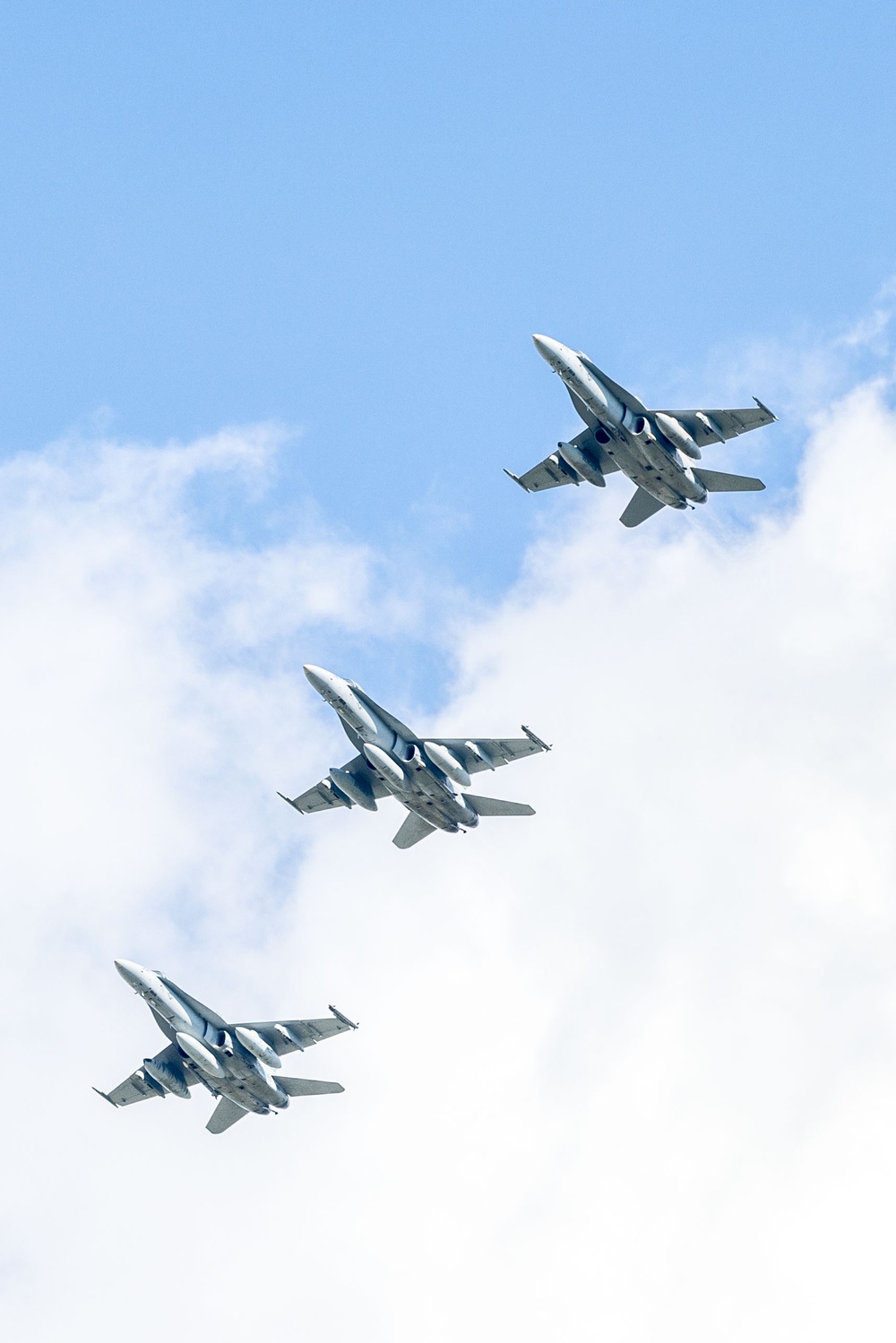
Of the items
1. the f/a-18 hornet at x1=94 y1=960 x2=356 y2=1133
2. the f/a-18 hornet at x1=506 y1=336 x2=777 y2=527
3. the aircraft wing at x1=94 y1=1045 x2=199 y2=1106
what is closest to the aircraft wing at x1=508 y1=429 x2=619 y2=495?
the f/a-18 hornet at x1=506 y1=336 x2=777 y2=527

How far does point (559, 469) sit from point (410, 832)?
60.5 feet

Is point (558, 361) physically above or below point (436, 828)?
above

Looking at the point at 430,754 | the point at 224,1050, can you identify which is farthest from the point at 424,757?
the point at 224,1050

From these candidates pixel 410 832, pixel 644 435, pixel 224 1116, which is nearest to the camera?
pixel 644 435

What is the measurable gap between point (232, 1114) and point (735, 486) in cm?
3767

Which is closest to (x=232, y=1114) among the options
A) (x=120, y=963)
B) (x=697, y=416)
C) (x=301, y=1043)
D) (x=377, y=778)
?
(x=301, y=1043)

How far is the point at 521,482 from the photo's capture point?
301 ft

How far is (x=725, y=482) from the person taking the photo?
Result: 85875 millimetres

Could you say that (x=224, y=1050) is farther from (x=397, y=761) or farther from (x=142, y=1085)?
(x=397, y=761)

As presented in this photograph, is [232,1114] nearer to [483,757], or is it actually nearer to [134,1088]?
[134,1088]

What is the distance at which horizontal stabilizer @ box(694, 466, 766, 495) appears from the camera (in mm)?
85625

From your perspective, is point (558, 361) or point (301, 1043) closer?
point (558, 361)

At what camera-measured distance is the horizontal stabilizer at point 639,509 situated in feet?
299

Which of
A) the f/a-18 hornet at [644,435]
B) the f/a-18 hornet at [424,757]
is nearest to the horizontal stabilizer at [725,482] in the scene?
the f/a-18 hornet at [644,435]
